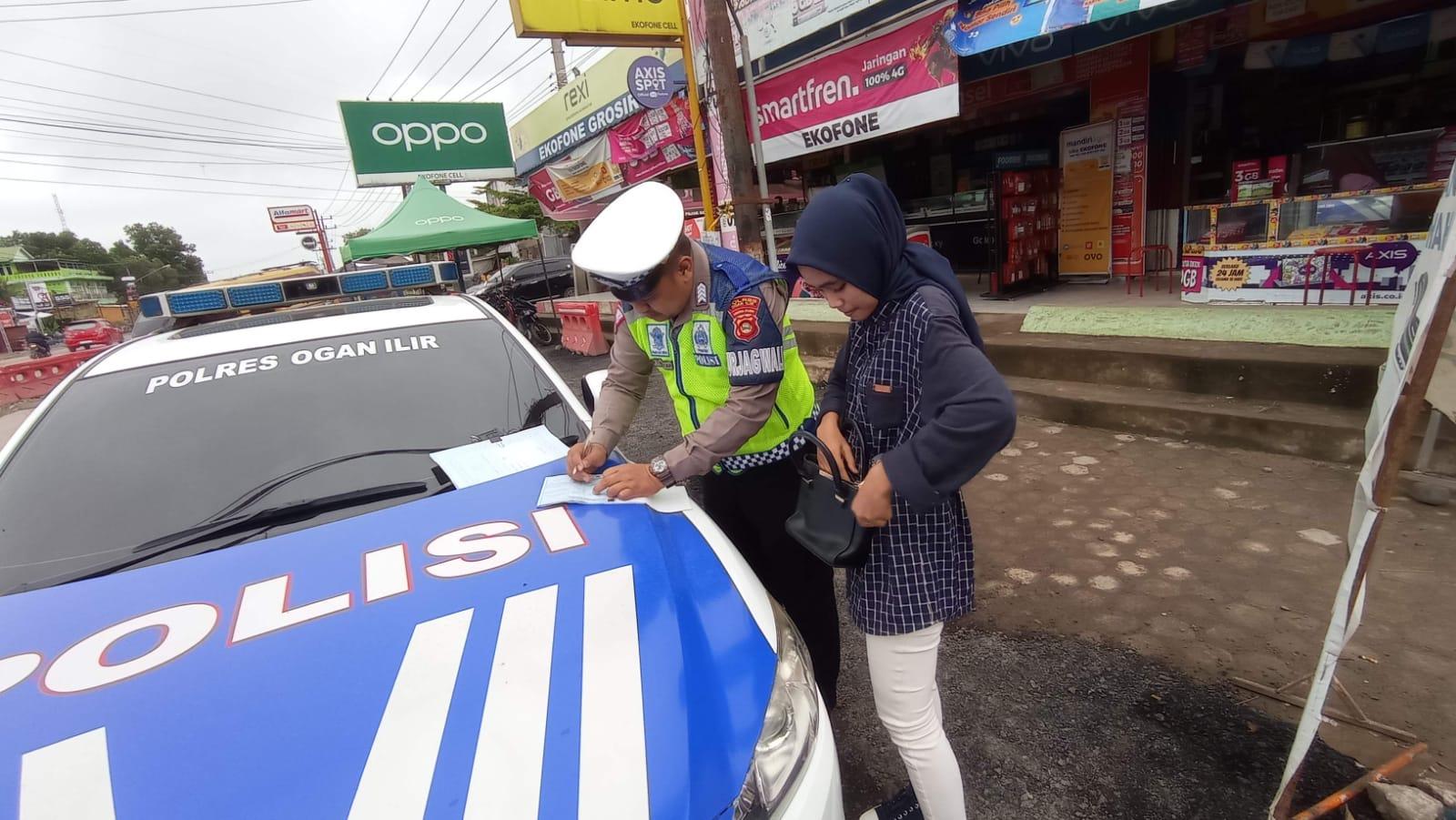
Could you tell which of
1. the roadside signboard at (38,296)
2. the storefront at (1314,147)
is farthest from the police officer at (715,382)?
the roadside signboard at (38,296)

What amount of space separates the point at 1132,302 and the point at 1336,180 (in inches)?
60.2

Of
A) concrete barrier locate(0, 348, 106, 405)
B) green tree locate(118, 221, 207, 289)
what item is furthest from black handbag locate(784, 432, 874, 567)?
green tree locate(118, 221, 207, 289)

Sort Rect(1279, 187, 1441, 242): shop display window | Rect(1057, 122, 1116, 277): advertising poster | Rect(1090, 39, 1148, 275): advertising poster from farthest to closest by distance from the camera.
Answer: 1. Rect(1057, 122, 1116, 277): advertising poster
2. Rect(1090, 39, 1148, 275): advertising poster
3. Rect(1279, 187, 1441, 242): shop display window

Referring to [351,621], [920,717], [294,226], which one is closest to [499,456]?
[351,621]

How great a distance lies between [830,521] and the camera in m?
1.49

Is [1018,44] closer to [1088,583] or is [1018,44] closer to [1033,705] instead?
[1088,583]

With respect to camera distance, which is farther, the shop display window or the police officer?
the shop display window

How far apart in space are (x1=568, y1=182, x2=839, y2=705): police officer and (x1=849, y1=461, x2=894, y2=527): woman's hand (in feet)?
1.58

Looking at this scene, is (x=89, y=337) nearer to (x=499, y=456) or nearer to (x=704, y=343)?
(x=499, y=456)

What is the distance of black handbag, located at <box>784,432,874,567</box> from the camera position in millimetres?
1440

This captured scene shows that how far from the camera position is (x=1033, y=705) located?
7.27 ft

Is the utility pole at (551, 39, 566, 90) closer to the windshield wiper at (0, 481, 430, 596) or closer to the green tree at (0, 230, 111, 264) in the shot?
the windshield wiper at (0, 481, 430, 596)

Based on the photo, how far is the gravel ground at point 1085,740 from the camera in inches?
72.0

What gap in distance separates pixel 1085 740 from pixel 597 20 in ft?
17.9
